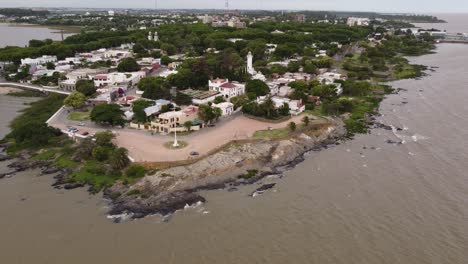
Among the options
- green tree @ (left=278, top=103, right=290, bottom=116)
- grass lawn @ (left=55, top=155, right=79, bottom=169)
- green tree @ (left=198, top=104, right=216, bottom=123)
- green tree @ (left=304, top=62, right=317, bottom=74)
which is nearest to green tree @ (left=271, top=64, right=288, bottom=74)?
green tree @ (left=304, top=62, right=317, bottom=74)

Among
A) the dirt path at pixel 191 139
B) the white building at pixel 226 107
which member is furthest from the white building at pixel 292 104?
the white building at pixel 226 107

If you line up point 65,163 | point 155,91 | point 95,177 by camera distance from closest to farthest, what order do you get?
point 95,177
point 65,163
point 155,91

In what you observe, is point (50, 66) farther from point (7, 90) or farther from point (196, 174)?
point (196, 174)

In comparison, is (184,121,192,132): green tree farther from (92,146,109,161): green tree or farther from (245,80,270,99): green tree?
(245,80,270,99): green tree

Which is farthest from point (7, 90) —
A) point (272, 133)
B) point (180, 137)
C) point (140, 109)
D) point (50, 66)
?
point (272, 133)

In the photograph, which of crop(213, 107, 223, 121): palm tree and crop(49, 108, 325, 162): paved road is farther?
crop(213, 107, 223, 121): palm tree
